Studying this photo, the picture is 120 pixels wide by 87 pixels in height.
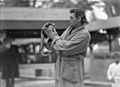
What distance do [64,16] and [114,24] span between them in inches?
190

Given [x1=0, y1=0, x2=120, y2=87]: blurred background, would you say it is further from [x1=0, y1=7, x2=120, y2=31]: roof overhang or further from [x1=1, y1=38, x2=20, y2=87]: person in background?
[x1=1, y1=38, x2=20, y2=87]: person in background

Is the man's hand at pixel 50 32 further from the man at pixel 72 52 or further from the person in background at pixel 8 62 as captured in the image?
the person in background at pixel 8 62

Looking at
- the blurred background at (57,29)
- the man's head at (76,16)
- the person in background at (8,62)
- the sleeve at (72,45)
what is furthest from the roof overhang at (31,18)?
the sleeve at (72,45)

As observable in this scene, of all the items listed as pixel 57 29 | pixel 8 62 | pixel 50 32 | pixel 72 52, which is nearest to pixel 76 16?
pixel 50 32

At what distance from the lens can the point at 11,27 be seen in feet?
40.8

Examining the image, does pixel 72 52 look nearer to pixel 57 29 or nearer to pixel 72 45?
pixel 72 45

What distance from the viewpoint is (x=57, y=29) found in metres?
12.6

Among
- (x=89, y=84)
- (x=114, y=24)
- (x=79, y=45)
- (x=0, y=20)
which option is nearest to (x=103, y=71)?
(x=89, y=84)

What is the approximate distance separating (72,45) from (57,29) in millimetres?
8375

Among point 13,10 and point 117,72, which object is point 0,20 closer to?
point 13,10

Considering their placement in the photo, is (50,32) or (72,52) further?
(50,32)

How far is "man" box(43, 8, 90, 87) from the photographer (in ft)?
14.0

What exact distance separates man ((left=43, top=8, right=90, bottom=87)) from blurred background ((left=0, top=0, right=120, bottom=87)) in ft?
2.14

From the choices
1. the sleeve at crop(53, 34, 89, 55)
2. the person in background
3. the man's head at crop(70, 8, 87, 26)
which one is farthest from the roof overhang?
the sleeve at crop(53, 34, 89, 55)
